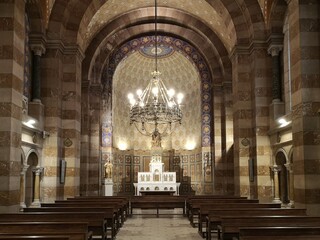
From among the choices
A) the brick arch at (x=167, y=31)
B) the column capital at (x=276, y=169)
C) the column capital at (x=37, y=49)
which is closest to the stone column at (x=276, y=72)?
the column capital at (x=276, y=169)

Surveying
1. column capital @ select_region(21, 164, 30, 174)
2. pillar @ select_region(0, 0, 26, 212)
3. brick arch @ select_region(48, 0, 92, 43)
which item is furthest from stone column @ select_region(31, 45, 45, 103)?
pillar @ select_region(0, 0, 26, 212)

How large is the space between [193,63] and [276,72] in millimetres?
10657

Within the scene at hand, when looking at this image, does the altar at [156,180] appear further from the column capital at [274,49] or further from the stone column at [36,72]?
the column capital at [274,49]

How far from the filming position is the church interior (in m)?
11.3

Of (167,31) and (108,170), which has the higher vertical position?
(167,31)

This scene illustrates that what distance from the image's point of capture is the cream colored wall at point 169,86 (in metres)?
28.7

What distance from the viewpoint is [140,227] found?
43.8ft

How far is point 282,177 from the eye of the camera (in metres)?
15.8

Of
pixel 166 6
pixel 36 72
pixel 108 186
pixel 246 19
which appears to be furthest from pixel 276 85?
pixel 108 186

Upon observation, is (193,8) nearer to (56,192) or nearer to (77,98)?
(77,98)

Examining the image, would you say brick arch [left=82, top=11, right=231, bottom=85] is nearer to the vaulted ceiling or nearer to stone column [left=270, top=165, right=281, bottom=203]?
the vaulted ceiling

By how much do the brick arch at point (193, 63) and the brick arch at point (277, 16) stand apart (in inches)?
402

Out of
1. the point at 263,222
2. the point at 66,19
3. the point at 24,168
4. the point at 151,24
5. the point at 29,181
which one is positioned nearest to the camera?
the point at 263,222

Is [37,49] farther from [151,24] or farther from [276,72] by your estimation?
[151,24]
